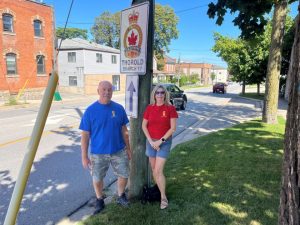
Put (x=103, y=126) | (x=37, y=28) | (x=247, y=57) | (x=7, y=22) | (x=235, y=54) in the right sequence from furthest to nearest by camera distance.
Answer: (x=235, y=54)
(x=247, y=57)
(x=37, y=28)
(x=7, y=22)
(x=103, y=126)

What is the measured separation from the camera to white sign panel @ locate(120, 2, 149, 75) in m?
3.79

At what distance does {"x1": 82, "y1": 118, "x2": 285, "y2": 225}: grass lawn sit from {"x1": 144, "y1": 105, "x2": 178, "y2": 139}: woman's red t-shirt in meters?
1.03

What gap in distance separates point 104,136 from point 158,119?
2.51 ft

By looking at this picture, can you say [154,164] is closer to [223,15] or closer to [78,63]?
[223,15]

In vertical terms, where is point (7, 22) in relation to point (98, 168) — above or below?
above

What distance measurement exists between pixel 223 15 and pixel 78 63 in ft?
96.3

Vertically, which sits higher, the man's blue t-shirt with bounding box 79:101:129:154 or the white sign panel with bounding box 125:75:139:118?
the white sign panel with bounding box 125:75:139:118

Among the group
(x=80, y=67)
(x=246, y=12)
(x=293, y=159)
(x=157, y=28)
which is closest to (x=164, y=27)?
(x=157, y=28)

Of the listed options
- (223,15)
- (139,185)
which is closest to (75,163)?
(139,185)

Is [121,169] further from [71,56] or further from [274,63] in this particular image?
[71,56]

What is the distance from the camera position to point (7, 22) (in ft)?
78.3

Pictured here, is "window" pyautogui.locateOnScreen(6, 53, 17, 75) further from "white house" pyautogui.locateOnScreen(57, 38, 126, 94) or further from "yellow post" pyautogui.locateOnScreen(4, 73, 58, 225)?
"yellow post" pyautogui.locateOnScreen(4, 73, 58, 225)

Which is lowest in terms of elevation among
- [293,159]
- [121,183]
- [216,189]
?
[216,189]

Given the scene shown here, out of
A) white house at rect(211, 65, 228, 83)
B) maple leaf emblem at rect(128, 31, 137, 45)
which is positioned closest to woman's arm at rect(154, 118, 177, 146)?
maple leaf emblem at rect(128, 31, 137, 45)
